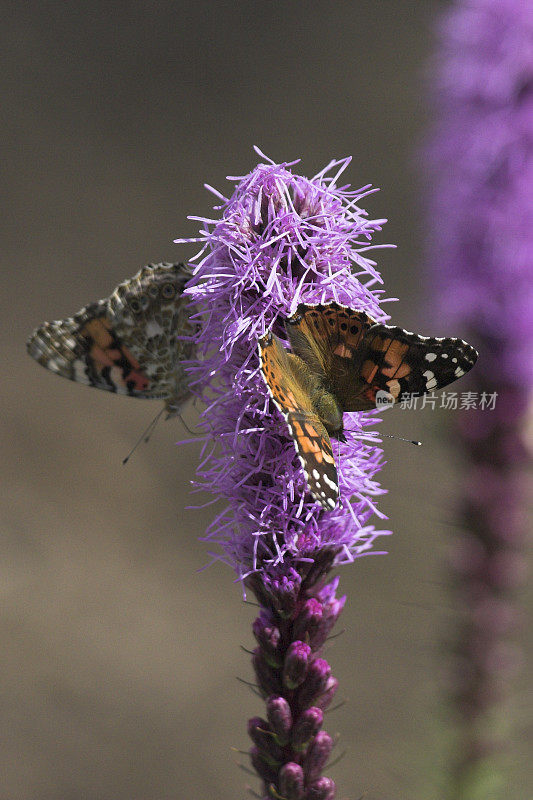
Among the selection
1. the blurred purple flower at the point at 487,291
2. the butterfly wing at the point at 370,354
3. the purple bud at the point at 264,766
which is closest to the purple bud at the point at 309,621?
the purple bud at the point at 264,766

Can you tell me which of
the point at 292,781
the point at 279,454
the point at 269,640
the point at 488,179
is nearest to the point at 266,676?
the point at 269,640

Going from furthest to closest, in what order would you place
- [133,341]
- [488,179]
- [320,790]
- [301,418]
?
[488,179]
[133,341]
[320,790]
[301,418]

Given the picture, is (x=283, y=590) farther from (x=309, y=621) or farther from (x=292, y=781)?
(x=292, y=781)

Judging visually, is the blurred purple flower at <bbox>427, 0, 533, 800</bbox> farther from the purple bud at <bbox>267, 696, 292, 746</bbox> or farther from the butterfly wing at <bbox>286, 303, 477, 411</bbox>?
the purple bud at <bbox>267, 696, 292, 746</bbox>

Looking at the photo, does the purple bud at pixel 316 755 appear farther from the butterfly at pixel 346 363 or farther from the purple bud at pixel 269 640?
the butterfly at pixel 346 363

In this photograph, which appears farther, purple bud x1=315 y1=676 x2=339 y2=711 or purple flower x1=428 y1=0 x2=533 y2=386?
purple flower x1=428 y1=0 x2=533 y2=386

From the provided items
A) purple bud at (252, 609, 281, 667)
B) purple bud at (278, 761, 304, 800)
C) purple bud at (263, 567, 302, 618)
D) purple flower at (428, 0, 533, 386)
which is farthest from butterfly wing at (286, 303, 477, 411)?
purple flower at (428, 0, 533, 386)
